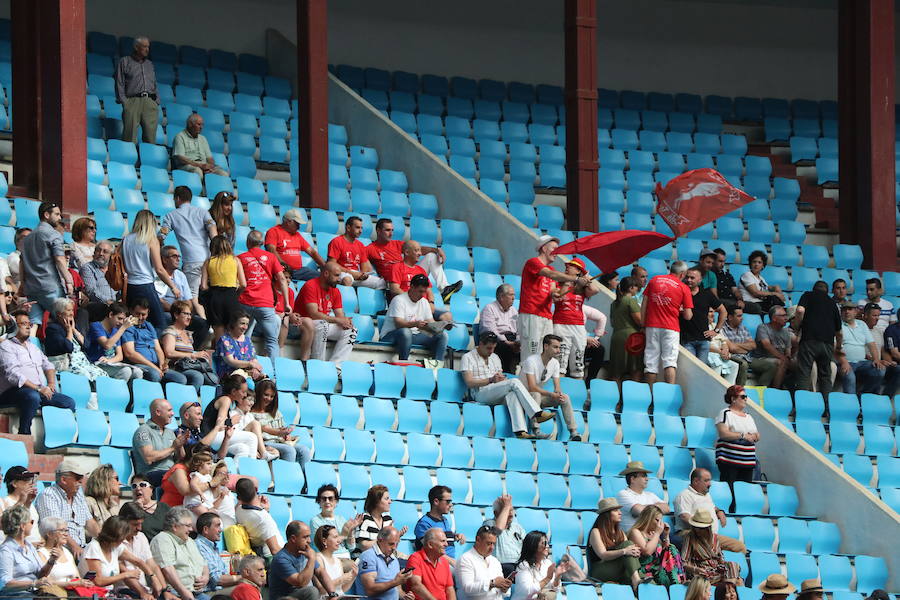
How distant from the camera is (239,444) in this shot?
1216 cm

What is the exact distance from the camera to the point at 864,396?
16500 millimetres

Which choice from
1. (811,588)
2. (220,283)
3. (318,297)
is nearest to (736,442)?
(811,588)

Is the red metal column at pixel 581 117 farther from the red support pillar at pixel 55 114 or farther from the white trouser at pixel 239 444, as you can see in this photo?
the white trouser at pixel 239 444

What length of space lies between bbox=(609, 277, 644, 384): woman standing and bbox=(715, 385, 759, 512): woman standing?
133cm

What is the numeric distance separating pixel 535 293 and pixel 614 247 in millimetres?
1606

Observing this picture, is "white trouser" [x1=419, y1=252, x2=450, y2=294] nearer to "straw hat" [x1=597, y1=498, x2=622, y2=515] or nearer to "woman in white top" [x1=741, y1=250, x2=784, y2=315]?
"woman in white top" [x1=741, y1=250, x2=784, y2=315]

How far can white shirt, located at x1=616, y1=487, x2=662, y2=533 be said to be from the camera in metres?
13.2

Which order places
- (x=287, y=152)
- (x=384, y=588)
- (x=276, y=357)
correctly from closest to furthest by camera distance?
(x=384, y=588) < (x=276, y=357) < (x=287, y=152)

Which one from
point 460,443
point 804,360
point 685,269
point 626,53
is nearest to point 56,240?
point 460,443

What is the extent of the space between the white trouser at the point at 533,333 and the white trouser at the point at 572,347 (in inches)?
9.1

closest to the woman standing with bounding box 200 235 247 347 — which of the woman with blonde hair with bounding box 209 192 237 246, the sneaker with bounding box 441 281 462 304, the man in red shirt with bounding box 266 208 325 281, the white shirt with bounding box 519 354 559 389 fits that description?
the woman with blonde hair with bounding box 209 192 237 246

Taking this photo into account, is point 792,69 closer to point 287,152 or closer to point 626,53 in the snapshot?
point 626,53

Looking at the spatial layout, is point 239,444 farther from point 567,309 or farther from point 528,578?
point 567,309

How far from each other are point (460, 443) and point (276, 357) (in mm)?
1659
